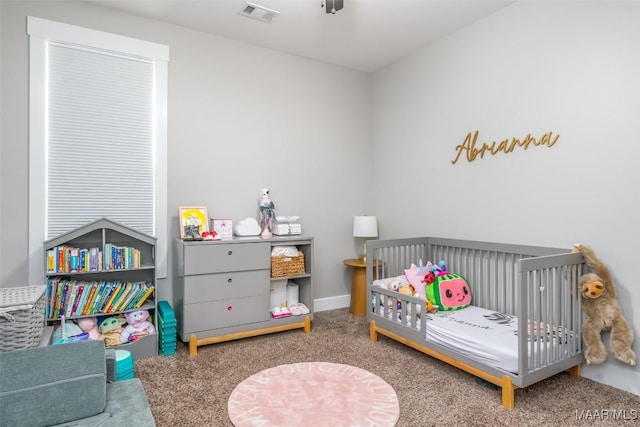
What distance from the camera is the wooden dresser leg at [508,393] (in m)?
2.02

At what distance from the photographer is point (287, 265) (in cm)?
329

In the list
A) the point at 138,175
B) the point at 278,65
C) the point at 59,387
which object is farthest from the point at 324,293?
the point at 59,387

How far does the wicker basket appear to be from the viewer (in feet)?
10.6

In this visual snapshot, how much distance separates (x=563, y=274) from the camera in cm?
228

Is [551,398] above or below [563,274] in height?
below

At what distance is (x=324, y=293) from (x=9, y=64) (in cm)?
331

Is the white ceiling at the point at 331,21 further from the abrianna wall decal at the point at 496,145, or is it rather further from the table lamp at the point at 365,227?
the table lamp at the point at 365,227

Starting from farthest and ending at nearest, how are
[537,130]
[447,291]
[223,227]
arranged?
[223,227] < [447,291] < [537,130]

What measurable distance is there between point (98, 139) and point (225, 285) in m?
1.53

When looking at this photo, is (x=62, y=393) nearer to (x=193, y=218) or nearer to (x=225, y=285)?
(x=225, y=285)

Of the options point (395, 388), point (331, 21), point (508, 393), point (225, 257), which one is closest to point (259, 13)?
point (331, 21)

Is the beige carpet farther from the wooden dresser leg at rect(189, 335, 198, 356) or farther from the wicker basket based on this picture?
the wicker basket

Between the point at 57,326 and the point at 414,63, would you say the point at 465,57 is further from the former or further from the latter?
the point at 57,326

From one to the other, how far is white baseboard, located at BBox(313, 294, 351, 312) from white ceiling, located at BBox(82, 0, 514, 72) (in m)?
2.62
